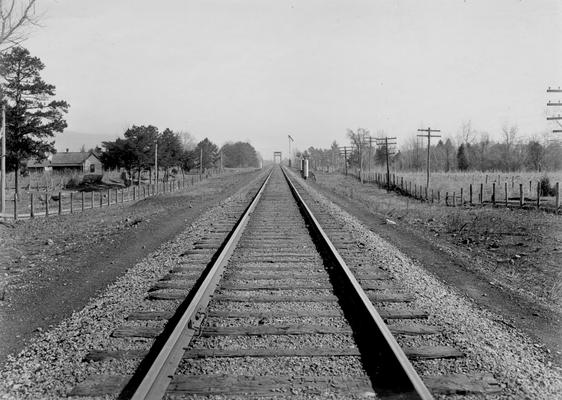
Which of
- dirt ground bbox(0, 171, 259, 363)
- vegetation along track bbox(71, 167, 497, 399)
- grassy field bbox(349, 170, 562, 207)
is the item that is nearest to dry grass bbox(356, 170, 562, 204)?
grassy field bbox(349, 170, 562, 207)

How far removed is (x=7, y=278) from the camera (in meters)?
7.50

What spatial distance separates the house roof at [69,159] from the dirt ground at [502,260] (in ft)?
262

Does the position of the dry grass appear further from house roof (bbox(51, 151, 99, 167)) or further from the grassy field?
house roof (bbox(51, 151, 99, 167))

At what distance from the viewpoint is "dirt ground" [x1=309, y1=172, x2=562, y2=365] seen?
562cm

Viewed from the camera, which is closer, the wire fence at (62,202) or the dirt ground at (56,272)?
the dirt ground at (56,272)

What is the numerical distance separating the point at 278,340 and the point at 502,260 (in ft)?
24.5

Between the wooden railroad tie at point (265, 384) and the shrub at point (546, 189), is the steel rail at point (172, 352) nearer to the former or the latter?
the wooden railroad tie at point (265, 384)

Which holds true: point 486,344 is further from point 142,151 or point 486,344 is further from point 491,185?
point 142,151

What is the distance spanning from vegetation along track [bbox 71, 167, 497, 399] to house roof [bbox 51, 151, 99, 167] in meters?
86.2

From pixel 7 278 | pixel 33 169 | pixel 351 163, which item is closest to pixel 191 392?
pixel 7 278

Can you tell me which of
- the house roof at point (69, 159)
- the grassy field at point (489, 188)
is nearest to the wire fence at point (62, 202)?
the grassy field at point (489, 188)

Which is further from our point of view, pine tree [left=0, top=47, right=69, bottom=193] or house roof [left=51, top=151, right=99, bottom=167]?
house roof [left=51, top=151, right=99, bottom=167]

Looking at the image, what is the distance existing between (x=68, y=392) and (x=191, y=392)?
90 cm

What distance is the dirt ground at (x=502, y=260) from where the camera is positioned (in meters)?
5.62
